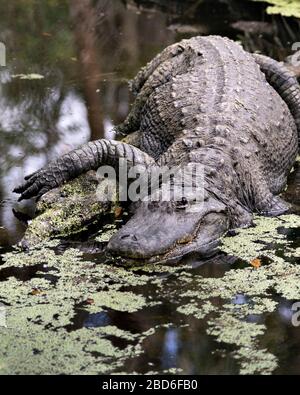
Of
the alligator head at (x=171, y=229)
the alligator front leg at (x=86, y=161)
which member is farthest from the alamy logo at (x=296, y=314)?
the alligator front leg at (x=86, y=161)

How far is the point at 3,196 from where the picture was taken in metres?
5.84

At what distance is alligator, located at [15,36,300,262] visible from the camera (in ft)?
15.7

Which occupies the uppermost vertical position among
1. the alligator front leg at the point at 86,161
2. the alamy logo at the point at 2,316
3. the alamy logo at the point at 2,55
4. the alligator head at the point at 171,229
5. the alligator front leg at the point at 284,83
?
the alamy logo at the point at 2,55

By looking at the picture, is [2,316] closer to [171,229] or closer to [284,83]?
[171,229]

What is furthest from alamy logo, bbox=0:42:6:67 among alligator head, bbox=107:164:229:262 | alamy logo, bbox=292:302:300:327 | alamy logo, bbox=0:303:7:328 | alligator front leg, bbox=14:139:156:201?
alamy logo, bbox=292:302:300:327

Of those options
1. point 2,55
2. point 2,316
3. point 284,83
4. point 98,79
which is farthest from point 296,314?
point 2,55

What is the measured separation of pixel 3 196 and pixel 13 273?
143 cm

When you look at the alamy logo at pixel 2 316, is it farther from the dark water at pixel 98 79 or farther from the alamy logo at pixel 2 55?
the alamy logo at pixel 2 55

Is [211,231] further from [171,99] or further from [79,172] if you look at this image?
[171,99]

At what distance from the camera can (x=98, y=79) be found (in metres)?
9.06

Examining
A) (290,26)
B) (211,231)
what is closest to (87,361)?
(211,231)

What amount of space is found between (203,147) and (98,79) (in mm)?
3928

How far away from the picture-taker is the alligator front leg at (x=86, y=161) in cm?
564

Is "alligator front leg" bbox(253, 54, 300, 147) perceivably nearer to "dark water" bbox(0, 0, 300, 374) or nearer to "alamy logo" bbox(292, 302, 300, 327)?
"dark water" bbox(0, 0, 300, 374)
